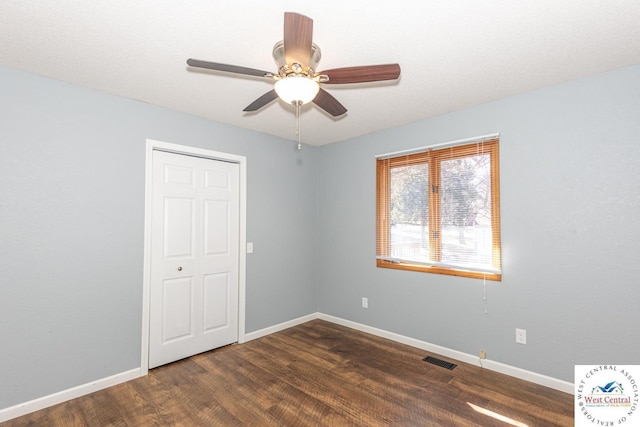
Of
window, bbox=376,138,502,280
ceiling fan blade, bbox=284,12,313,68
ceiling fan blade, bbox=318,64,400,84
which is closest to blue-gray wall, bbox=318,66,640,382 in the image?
window, bbox=376,138,502,280

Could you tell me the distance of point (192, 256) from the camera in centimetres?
325

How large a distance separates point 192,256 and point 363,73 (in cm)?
251

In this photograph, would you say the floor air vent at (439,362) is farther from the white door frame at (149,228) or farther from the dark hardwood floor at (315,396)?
the white door frame at (149,228)

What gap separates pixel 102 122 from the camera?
2.65 metres

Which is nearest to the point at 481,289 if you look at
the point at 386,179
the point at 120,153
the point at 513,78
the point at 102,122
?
the point at 386,179

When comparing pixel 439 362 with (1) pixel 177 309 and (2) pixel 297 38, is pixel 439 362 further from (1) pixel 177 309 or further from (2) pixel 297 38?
(2) pixel 297 38

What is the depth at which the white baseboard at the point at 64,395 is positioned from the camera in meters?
2.19

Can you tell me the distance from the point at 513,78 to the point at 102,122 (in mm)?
3422

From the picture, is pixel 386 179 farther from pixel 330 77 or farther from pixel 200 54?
pixel 200 54

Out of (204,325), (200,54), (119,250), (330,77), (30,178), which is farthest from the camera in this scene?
(204,325)

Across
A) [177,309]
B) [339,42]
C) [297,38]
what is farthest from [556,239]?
[177,309]

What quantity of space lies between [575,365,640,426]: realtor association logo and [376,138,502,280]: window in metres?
0.93

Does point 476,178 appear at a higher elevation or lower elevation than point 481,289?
higher

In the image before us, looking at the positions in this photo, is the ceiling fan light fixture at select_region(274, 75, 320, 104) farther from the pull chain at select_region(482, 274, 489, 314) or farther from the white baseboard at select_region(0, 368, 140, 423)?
the white baseboard at select_region(0, 368, 140, 423)
